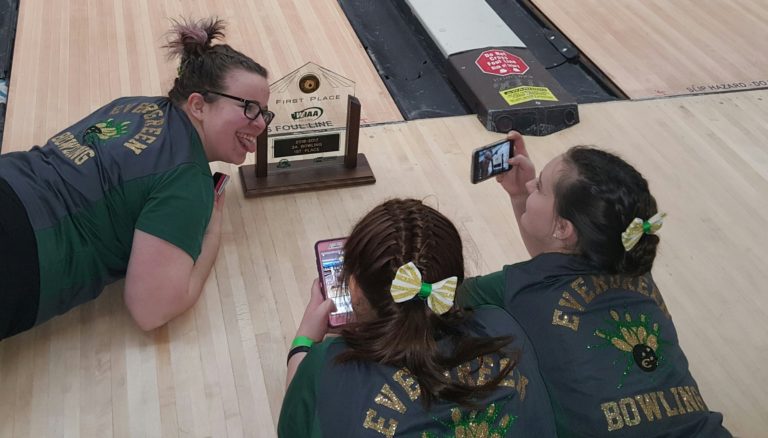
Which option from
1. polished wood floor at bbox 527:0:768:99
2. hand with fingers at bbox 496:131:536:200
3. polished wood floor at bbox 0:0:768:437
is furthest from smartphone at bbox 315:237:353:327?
polished wood floor at bbox 527:0:768:99

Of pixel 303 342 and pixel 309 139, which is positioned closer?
pixel 303 342

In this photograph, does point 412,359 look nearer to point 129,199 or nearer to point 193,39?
point 129,199

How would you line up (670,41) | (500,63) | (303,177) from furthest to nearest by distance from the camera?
(670,41), (500,63), (303,177)

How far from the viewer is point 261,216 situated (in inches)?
95.5

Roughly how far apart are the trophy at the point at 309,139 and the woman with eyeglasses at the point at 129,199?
320 mm

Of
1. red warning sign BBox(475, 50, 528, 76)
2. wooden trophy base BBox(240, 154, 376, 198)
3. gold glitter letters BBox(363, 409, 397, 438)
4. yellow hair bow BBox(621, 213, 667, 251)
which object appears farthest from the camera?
red warning sign BBox(475, 50, 528, 76)

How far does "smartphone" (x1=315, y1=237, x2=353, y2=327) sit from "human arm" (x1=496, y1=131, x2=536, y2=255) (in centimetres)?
50

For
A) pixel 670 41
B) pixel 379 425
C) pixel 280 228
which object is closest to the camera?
pixel 379 425

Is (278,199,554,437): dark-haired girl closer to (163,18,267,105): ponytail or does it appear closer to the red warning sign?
(163,18,267,105): ponytail

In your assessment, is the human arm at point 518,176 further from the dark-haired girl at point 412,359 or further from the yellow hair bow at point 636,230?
the dark-haired girl at point 412,359

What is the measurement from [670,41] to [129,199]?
2.58 metres

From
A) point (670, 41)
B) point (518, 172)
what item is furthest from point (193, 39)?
point (670, 41)

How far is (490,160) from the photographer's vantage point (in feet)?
7.06

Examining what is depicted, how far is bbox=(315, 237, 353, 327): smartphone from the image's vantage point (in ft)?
6.13
